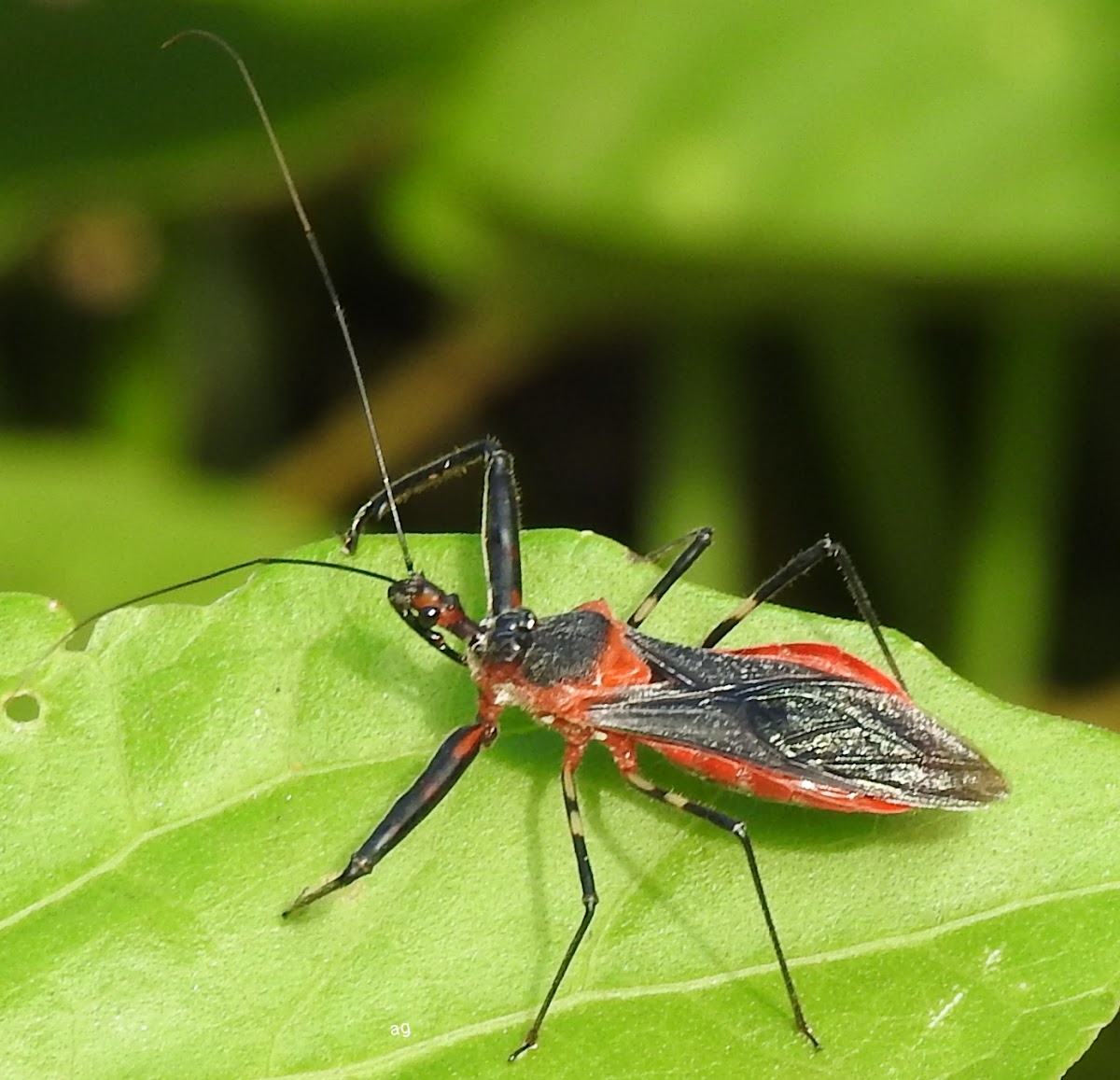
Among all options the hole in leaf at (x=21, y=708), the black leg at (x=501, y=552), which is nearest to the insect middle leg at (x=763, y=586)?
the black leg at (x=501, y=552)

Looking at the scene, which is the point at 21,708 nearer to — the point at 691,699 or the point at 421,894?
the point at 421,894

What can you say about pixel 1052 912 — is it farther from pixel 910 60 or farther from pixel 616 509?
pixel 616 509

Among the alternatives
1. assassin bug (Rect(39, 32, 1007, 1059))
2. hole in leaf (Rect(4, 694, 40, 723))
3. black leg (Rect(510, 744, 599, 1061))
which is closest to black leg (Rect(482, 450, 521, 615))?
assassin bug (Rect(39, 32, 1007, 1059))

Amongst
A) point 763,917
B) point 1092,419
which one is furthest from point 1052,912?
point 1092,419

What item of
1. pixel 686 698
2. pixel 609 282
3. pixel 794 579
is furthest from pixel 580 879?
pixel 609 282

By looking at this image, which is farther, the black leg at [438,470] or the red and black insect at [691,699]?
the black leg at [438,470]

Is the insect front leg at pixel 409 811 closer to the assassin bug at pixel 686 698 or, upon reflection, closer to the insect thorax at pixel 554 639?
the assassin bug at pixel 686 698

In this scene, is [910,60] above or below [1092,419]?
above

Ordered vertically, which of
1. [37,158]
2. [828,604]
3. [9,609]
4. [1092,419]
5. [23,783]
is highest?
[37,158]
